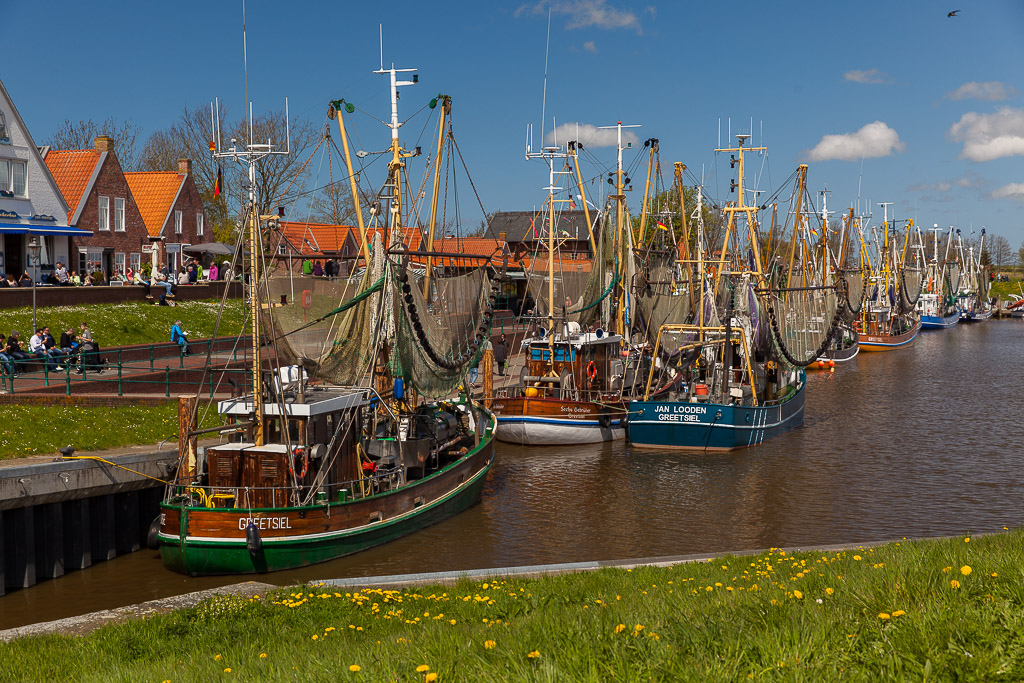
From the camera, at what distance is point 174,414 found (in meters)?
24.8

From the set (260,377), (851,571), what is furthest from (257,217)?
(851,571)

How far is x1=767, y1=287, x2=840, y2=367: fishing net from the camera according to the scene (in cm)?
3597

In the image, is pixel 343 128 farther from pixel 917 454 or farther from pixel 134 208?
pixel 134 208

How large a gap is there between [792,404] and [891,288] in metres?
64.5

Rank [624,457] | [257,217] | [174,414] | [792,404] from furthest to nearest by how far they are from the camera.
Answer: [792,404], [624,457], [174,414], [257,217]

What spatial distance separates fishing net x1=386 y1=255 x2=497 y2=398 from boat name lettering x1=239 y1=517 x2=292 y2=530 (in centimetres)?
522

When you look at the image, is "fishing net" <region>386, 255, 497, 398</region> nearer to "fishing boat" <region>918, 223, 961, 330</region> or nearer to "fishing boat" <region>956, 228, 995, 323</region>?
"fishing boat" <region>918, 223, 961, 330</region>

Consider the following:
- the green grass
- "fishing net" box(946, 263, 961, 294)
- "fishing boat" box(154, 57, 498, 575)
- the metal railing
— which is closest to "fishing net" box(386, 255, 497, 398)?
"fishing boat" box(154, 57, 498, 575)

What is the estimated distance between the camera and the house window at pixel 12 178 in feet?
146

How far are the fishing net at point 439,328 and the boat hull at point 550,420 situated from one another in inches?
253

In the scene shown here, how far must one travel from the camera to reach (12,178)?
148 feet

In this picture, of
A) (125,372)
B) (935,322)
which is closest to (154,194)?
(125,372)

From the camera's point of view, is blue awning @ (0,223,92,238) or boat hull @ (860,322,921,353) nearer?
blue awning @ (0,223,92,238)

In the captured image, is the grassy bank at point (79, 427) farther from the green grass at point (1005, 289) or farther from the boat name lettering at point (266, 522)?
the green grass at point (1005, 289)
